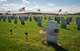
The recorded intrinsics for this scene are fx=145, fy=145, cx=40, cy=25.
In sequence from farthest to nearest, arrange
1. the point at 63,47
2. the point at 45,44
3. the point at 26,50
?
1. the point at 45,44
2. the point at 63,47
3. the point at 26,50

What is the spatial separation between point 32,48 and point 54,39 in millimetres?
2106

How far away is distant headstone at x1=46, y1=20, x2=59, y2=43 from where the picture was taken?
11.1m

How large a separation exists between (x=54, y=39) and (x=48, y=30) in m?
0.84

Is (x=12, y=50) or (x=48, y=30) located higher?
(x=48, y=30)

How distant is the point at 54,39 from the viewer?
11.3 m

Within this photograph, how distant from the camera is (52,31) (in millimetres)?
11172

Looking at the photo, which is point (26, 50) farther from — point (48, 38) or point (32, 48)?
point (48, 38)

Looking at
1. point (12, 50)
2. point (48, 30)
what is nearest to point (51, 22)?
point (48, 30)

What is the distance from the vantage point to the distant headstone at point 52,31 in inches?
436

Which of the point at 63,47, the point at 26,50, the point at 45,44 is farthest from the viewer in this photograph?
the point at 45,44

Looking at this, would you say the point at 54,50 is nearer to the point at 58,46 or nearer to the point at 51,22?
the point at 58,46

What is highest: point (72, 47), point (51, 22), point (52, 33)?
point (51, 22)

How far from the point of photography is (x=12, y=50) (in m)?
9.67

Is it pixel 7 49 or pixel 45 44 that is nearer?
pixel 7 49
